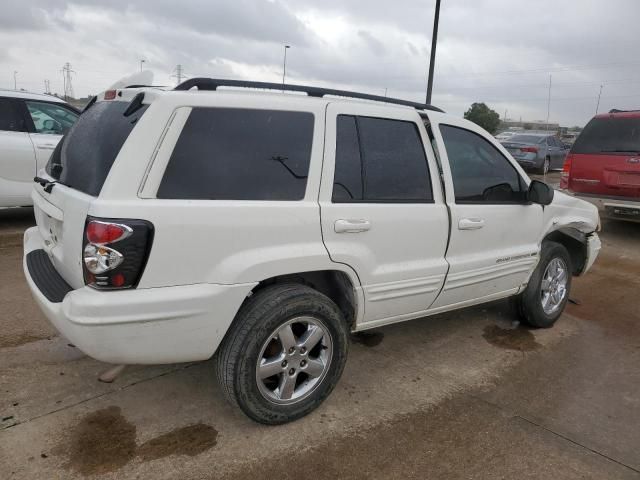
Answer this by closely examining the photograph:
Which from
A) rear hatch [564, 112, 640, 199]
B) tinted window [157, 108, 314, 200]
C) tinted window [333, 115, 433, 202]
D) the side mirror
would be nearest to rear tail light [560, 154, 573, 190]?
rear hatch [564, 112, 640, 199]

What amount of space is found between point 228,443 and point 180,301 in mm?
833

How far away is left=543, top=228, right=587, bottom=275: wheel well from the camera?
477cm

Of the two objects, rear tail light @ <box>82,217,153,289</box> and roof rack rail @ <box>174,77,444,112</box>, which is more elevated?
roof rack rail @ <box>174,77,444,112</box>

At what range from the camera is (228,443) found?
2.73 metres

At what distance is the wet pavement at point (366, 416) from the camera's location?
2600mm

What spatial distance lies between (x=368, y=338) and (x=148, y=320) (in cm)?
211

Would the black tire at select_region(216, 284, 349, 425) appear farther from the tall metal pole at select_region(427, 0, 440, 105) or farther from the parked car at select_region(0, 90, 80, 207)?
the tall metal pole at select_region(427, 0, 440, 105)

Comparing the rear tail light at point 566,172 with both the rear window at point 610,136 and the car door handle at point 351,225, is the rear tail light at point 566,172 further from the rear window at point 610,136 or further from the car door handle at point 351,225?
the car door handle at point 351,225

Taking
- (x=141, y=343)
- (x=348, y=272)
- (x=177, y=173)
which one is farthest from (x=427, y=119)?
(x=141, y=343)

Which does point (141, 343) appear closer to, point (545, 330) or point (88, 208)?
point (88, 208)

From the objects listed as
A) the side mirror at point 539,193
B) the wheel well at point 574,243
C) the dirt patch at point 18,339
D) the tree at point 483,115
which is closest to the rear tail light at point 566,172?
the wheel well at point 574,243

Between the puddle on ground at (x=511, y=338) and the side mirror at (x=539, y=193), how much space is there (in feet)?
3.73

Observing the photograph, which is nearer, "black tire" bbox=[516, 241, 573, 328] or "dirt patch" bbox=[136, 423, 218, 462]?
"dirt patch" bbox=[136, 423, 218, 462]

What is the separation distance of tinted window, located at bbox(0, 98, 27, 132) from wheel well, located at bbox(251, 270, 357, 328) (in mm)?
5534
